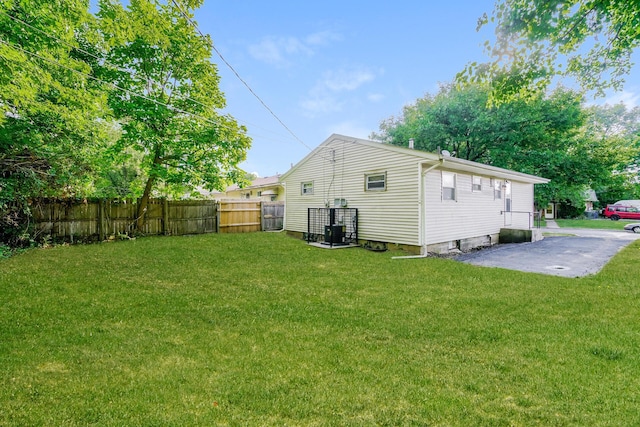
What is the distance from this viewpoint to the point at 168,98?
12.1 metres

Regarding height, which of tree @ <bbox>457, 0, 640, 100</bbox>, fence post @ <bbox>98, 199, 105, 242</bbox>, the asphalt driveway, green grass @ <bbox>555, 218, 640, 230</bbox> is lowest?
the asphalt driveway

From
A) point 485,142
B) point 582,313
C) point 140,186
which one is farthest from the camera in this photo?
point 485,142

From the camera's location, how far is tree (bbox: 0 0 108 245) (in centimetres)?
691

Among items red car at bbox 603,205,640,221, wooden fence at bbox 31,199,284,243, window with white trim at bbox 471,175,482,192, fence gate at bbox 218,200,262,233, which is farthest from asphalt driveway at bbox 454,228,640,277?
red car at bbox 603,205,640,221

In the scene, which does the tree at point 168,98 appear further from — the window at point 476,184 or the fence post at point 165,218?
the window at point 476,184

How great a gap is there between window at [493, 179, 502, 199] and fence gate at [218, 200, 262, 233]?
10.4m

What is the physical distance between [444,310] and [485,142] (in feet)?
55.6

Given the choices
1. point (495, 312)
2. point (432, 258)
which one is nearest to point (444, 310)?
Result: point (495, 312)

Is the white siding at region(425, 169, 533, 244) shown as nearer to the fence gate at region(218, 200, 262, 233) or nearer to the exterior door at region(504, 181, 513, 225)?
the exterior door at region(504, 181, 513, 225)

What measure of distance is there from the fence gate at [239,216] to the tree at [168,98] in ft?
5.11

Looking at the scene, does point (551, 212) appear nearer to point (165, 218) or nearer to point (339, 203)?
point (339, 203)

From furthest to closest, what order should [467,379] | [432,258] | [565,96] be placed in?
[565,96] → [432,258] → [467,379]

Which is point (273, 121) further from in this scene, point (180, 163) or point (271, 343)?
point (271, 343)

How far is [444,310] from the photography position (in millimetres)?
4164
